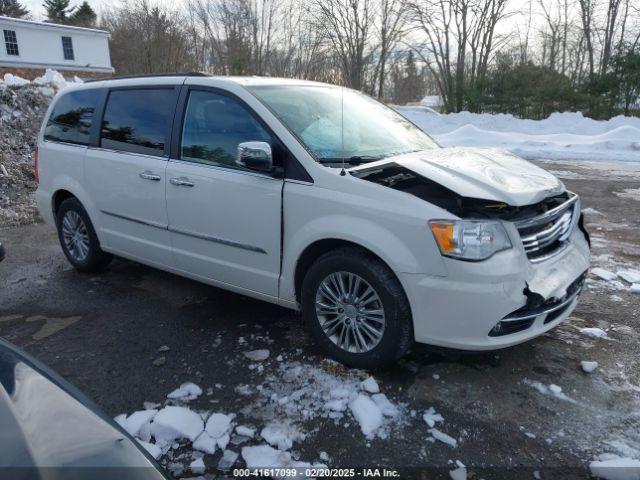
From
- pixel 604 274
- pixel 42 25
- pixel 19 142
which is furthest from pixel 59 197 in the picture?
pixel 42 25

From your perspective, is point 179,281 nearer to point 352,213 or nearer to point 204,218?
point 204,218

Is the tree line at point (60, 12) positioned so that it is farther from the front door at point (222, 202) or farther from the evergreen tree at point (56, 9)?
the front door at point (222, 202)

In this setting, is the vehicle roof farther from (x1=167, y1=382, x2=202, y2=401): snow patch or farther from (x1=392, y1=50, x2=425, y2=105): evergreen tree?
(x1=392, y1=50, x2=425, y2=105): evergreen tree

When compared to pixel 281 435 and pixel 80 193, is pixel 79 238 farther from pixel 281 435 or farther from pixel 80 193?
pixel 281 435

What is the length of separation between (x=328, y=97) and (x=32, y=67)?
119 feet

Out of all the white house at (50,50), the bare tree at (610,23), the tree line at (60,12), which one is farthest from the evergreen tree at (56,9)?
the bare tree at (610,23)

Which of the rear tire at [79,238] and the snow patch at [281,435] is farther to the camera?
the rear tire at [79,238]

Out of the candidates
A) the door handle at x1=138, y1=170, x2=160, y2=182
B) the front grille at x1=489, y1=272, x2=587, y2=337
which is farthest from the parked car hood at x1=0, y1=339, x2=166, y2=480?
the door handle at x1=138, y1=170, x2=160, y2=182

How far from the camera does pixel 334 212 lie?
10.4ft

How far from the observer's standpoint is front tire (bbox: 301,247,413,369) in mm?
3025

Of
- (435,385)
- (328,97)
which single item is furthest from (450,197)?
(328,97)

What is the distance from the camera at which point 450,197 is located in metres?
2.94

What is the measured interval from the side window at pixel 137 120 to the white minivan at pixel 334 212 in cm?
2

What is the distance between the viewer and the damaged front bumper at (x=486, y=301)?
9.13 ft
